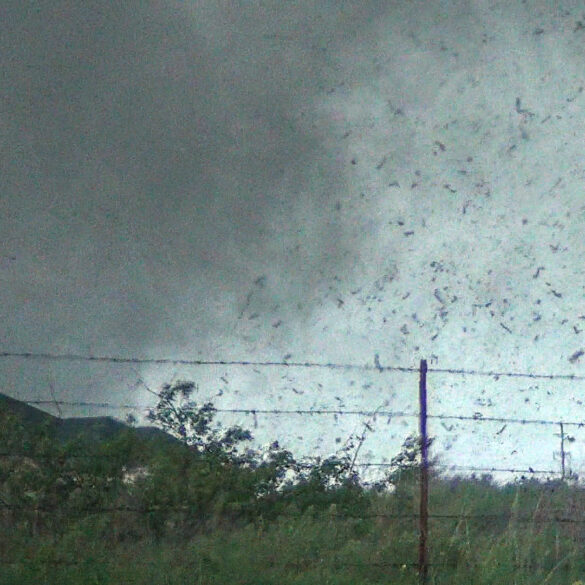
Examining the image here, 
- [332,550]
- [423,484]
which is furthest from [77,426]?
[423,484]

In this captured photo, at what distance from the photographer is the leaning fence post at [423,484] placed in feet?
25.4

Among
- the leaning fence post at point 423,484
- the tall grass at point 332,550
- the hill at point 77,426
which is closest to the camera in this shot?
the tall grass at point 332,550

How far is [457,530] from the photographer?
8797 millimetres

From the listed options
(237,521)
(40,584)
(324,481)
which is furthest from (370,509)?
(40,584)

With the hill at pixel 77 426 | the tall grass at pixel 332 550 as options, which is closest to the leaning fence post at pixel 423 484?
the tall grass at pixel 332 550

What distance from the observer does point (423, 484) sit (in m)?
7.77

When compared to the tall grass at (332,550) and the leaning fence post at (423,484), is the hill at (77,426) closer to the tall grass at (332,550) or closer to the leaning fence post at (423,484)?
the tall grass at (332,550)

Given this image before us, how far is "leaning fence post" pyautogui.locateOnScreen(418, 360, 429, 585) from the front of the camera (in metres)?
7.73

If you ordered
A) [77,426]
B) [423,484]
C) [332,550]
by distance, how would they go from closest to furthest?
[423,484], [332,550], [77,426]

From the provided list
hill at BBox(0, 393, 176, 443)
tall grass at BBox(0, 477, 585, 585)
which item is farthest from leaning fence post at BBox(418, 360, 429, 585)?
hill at BBox(0, 393, 176, 443)

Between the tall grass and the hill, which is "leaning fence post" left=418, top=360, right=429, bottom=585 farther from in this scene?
the hill

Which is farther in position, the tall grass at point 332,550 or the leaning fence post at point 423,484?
the leaning fence post at point 423,484

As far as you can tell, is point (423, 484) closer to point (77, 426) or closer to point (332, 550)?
point (332, 550)

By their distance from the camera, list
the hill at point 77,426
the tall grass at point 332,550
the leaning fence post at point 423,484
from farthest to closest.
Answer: the hill at point 77,426, the leaning fence post at point 423,484, the tall grass at point 332,550
